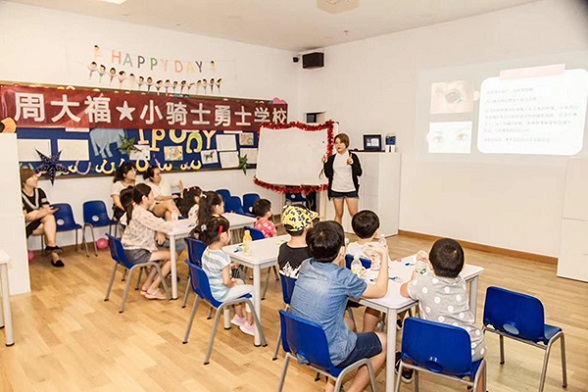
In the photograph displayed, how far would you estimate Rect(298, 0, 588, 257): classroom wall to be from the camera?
17.6 feet

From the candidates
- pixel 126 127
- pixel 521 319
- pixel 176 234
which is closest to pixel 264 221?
pixel 176 234

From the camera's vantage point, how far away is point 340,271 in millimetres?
2197

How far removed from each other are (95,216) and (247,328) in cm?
352

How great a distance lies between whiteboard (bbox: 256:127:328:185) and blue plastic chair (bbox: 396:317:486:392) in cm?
504

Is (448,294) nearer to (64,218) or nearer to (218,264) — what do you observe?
(218,264)

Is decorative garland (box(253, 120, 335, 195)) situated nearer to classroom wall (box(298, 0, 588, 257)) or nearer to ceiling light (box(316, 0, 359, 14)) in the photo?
classroom wall (box(298, 0, 588, 257))

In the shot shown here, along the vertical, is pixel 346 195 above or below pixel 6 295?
above

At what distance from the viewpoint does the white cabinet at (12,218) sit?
420cm

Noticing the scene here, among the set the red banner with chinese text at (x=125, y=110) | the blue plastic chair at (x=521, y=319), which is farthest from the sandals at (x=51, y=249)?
the blue plastic chair at (x=521, y=319)

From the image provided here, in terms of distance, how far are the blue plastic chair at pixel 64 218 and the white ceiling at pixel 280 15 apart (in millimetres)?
2577

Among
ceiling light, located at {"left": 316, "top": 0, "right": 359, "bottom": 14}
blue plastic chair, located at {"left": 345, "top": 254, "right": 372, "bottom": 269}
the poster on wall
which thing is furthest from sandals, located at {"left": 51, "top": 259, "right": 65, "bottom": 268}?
ceiling light, located at {"left": 316, "top": 0, "right": 359, "bottom": 14}

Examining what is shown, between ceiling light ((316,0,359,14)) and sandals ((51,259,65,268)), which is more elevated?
ceiling light ((316,0,359,14))

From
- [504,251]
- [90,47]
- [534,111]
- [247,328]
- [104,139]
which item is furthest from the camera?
[104,139]

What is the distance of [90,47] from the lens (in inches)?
236
